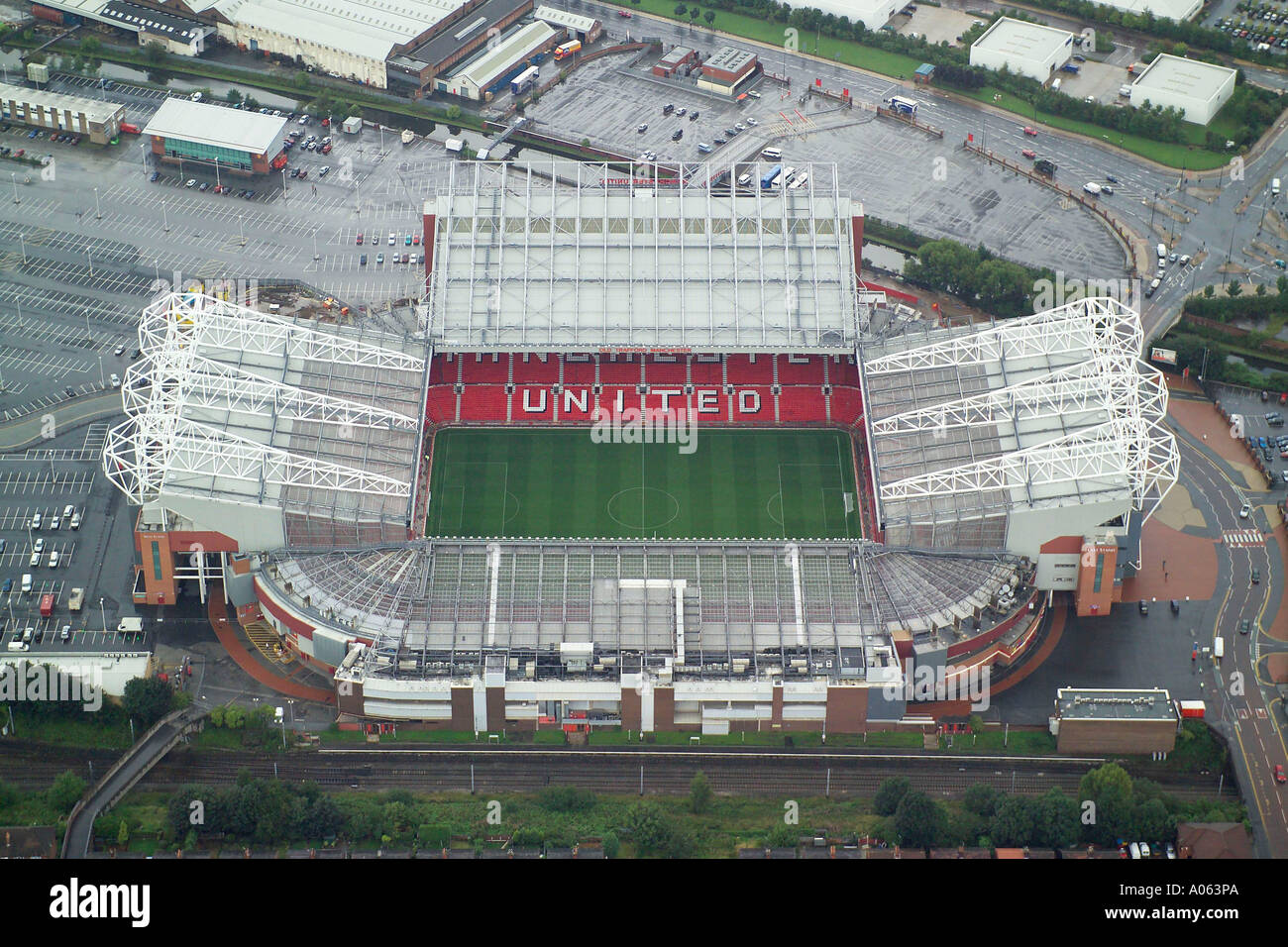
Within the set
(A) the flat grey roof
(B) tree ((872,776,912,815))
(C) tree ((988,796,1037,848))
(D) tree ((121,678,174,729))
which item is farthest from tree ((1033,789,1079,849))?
(D) tree ((121,678,174,729))

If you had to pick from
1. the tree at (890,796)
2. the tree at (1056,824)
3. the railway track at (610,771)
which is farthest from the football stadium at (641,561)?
the tree at (1056,824)

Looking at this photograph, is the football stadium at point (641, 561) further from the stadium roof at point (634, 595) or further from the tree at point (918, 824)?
the tree at point (918, 824)

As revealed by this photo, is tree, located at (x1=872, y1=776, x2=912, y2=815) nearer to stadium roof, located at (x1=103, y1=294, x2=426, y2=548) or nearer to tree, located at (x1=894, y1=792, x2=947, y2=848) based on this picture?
tree, located at (x1=894, y1=792, x2=947, y2=848)

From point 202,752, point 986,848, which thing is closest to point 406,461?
point 202,752

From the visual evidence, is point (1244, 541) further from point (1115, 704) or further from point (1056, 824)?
point (1056, 824)

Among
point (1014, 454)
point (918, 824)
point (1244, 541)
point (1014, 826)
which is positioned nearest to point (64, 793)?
point (918, 824)

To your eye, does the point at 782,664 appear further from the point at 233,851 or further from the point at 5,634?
the point at 5,634

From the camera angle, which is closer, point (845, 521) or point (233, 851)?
point (233, 851)
